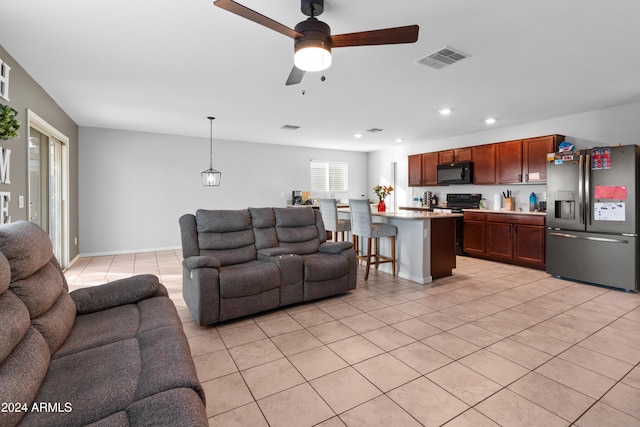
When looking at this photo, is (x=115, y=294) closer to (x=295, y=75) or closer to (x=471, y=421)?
(x=295, y=75)

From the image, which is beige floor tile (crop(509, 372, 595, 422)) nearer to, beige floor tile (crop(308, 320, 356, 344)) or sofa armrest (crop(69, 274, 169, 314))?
beige floor tile (crop(308, 320, 356, 344))

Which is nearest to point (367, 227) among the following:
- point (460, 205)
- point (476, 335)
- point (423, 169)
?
point (476, 335)

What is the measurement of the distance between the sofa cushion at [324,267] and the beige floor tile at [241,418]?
1.75 meters

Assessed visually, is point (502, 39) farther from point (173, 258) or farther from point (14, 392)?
point (173, 258)

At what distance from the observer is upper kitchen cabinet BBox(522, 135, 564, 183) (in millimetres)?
5172

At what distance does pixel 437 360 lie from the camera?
238 cm

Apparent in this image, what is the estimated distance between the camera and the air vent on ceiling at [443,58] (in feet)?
9.68

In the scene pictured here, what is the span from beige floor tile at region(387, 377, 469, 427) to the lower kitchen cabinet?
4066 mm

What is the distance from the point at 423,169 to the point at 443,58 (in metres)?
4.54

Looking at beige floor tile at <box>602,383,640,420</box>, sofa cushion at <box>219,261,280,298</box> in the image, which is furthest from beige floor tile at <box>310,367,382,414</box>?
beige floor tile at <box>602,383,640,420</box>

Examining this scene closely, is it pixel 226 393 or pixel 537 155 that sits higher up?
pixel 537 155

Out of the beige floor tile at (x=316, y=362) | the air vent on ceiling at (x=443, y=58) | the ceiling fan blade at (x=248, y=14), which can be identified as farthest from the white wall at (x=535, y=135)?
the ceiling fan blade at (x=248, y=14)

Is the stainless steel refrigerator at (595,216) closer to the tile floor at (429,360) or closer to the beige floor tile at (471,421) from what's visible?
the tile floor at (429,360)

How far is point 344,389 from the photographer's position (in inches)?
80.4
